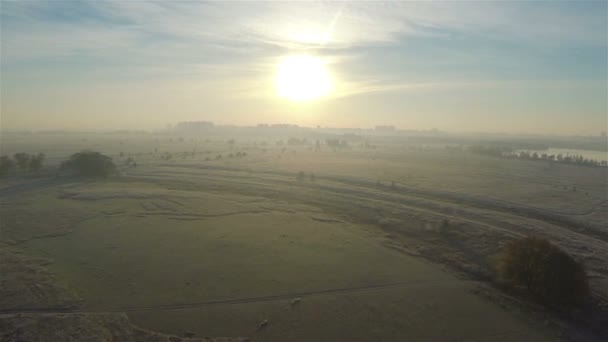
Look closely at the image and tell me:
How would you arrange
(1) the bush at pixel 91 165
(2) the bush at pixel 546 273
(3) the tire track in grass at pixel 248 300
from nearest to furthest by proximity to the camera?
1. (3) the tire track in grass at pixel 248 300
2. (2) the bush at pixel 546 273
3. (1) the bush at pixel 91 165

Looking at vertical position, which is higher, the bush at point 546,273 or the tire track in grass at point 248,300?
the bush at point 546,273

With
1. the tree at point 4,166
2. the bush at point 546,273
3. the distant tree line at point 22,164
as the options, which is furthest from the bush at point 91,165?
the bush at point 546,273

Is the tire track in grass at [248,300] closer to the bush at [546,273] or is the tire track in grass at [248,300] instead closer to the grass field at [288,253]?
the grass field at [288,253]

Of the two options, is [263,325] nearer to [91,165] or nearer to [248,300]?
[248,300]

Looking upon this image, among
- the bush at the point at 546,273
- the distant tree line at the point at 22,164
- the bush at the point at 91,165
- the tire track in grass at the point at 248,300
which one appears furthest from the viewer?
the distant tree line at the point at 22,164

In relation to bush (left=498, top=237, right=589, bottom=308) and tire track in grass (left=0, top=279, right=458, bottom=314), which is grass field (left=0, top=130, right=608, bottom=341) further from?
bush (left=498, top=237, right=589, bottom=308)

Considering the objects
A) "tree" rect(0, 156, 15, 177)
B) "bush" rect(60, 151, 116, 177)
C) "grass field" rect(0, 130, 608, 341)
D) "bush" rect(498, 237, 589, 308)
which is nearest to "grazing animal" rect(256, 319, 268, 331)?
"grass field" rect(0, 130, 608, 341)

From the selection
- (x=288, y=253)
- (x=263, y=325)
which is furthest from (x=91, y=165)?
(x=263, y=325)
